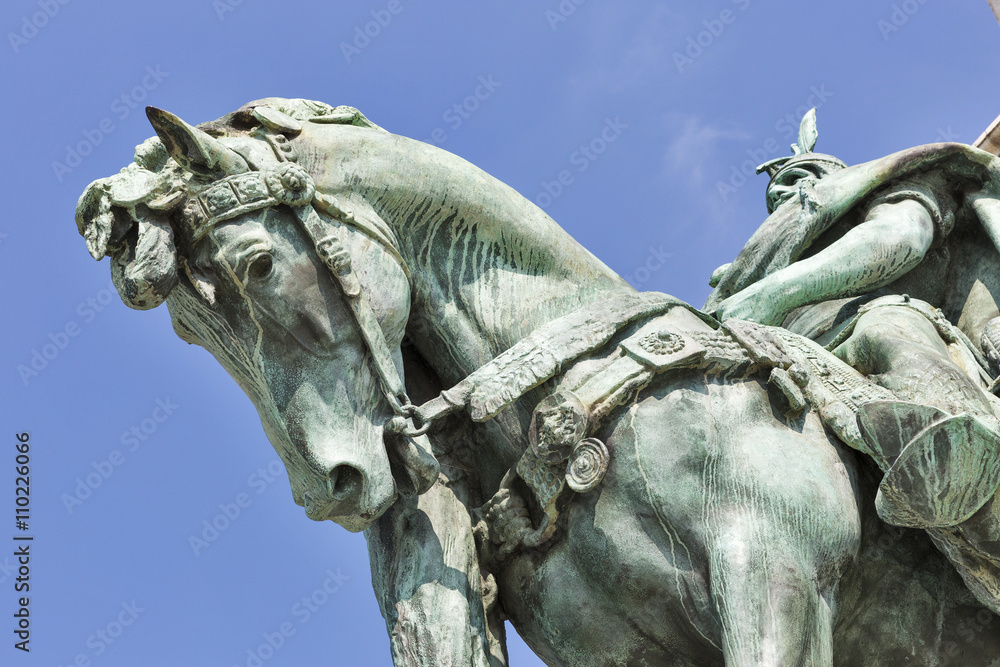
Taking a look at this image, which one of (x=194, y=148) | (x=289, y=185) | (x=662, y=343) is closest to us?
(x=194, y=148)

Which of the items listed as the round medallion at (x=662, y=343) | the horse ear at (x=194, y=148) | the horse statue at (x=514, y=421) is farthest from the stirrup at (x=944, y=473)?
the horse ear at (x=194, y=148)

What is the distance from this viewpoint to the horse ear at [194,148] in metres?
4.52

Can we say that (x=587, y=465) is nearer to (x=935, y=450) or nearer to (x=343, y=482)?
(x=343, y=482)

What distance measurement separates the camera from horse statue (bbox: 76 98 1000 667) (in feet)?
15.2

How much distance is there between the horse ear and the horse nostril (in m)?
1.12

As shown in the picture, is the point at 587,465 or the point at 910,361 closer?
the point at 587,465

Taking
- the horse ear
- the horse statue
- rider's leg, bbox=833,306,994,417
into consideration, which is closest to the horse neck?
the horse statue

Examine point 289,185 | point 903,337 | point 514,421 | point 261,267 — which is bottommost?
point 514,421

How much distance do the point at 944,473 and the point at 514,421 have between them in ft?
5.00

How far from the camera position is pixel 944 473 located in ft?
15.0

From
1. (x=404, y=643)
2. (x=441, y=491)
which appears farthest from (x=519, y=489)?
(x=404, y=643)

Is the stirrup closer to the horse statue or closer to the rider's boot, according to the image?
the rider's boot

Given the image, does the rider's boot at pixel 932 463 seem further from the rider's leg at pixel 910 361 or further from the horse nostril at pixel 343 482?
the horse nostril at pixel 343 482

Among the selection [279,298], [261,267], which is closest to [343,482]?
[279,298]
